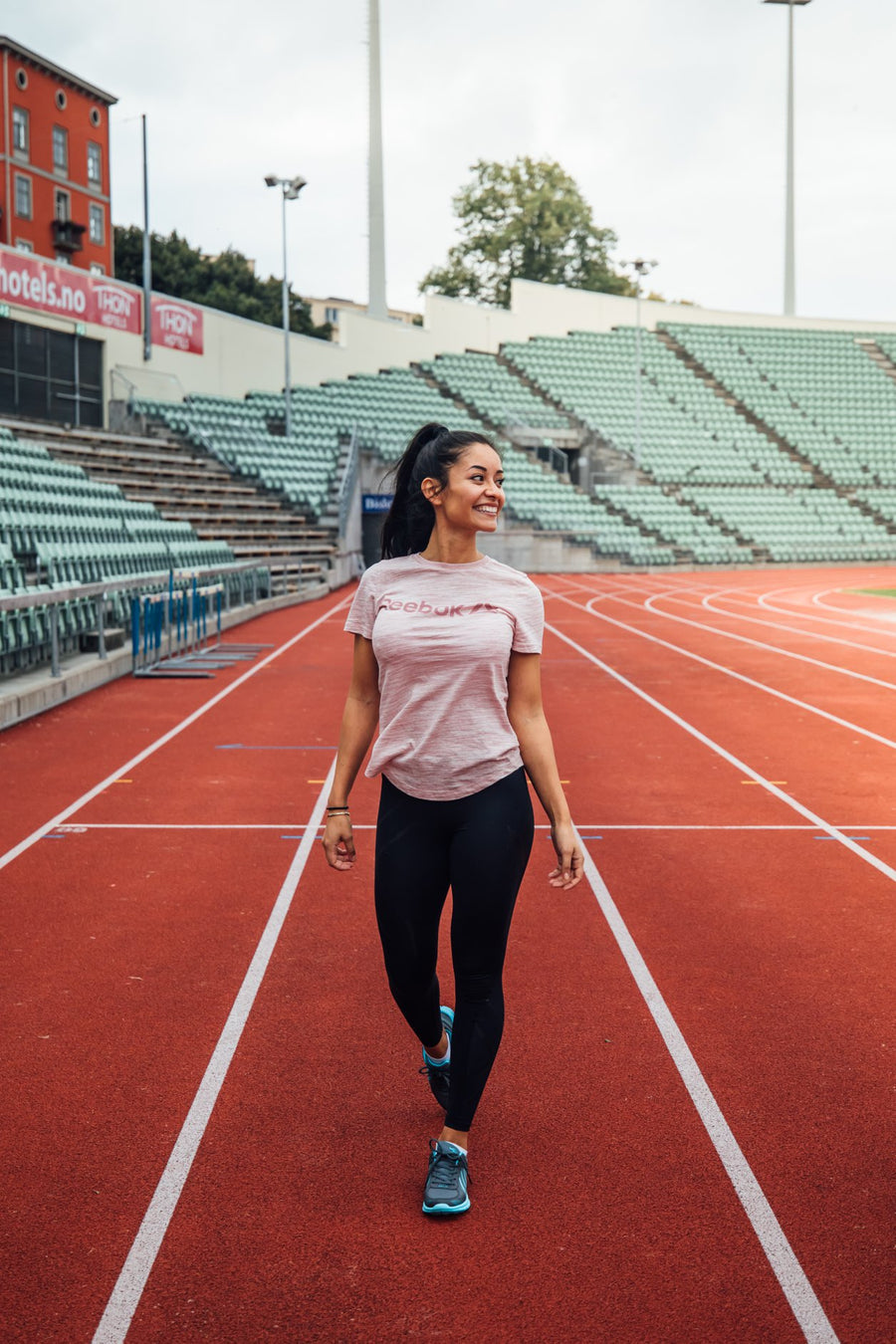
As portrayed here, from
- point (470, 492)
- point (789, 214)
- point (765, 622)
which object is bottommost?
point (765, 622)

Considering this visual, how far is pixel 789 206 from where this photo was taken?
56062 millimetres

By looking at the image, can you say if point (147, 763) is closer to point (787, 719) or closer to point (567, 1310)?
point (787, 719)

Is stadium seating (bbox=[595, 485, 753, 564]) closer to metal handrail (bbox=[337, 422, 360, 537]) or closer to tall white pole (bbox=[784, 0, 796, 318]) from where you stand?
metal handrail (bbox=[337, 422, 360, 537])

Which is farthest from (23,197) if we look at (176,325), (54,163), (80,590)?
(80,590)

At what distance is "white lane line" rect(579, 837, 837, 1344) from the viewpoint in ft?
9.20

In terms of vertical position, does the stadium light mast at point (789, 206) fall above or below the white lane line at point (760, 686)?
above

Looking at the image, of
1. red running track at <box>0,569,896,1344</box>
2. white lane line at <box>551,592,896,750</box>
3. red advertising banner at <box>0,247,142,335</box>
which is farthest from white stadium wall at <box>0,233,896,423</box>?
red running track at <box>0,569,896,1344</box>

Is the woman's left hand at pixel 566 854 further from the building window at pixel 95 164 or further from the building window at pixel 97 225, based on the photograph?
the building window at pixel 95 164

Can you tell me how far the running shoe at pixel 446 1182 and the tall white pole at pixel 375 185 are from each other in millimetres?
44308

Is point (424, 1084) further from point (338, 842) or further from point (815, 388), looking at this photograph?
point (815, 388)

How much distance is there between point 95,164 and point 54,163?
343cm

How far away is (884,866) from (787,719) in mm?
4638

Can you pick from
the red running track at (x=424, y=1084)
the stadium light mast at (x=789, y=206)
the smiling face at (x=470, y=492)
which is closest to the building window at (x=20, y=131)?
the stadium light mast at (x=789, y=206)

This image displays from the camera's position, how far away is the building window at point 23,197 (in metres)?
50.9
